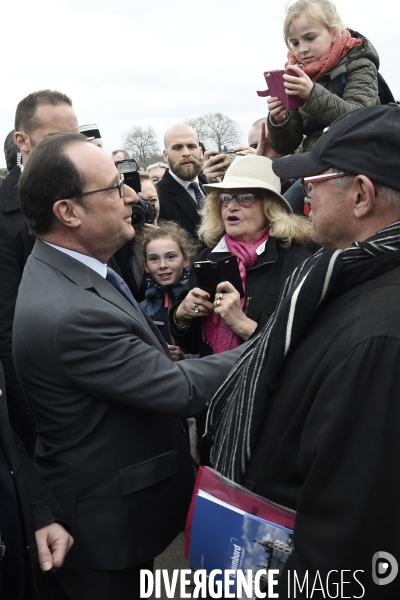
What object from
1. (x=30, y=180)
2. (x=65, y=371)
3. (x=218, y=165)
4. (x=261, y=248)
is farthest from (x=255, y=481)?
(x=218, y=165)

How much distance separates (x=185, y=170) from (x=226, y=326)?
225 centimetres

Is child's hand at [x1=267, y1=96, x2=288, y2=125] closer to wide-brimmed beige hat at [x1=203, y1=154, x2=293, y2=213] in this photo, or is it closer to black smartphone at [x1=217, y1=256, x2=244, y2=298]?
wide-brimmed beige hat at [x1=203, y1=154, x2=293, y2=213]

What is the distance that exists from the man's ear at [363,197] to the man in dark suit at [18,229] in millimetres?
1705

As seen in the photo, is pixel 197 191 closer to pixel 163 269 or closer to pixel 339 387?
pixel 163 269

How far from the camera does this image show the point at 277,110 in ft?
9.46

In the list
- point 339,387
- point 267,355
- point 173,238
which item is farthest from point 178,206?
point 339,387

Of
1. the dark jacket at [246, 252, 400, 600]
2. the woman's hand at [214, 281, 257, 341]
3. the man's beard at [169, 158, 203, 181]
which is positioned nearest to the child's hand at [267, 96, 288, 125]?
the woman's hand at [214, 281, 257, 341]

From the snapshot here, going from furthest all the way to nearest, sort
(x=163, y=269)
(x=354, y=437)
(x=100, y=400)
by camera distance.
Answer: (x=163, y=269) → (x=100, y=400) → (x=354, y=437)

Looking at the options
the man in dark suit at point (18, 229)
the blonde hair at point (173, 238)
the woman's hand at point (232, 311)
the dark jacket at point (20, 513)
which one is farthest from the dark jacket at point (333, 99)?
the dark jacket at point (20, 513)

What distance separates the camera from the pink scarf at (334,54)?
113 inches

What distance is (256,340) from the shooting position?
5.38ft

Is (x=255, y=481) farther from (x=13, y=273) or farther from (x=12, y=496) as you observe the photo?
(x=13, y=273)

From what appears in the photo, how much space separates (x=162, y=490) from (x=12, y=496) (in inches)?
20.1

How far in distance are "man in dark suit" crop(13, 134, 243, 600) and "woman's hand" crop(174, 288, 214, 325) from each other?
2.06 feet
